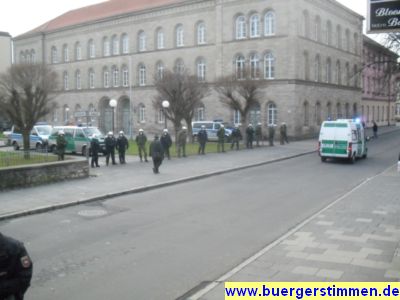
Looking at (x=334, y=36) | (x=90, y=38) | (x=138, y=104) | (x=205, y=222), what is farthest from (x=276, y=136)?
(x=205, y=222)

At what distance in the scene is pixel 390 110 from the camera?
79625mm

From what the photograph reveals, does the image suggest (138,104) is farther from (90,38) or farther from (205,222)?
A: (205,222)

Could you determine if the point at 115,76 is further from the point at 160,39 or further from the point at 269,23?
the point at 269,23

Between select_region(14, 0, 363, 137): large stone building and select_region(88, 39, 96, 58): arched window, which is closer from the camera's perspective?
select_region(14, 0, 363, 137): large stone building

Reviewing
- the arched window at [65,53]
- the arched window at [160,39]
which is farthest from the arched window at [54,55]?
the arched window at [160,39]

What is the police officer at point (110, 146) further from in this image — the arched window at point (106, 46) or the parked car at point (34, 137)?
the arched window at point (106, 46)

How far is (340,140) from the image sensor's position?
25.0 m

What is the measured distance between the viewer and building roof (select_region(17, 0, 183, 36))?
199 ft

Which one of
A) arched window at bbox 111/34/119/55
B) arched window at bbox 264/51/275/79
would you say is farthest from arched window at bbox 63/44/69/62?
arched window at bbox 264/51/275/79

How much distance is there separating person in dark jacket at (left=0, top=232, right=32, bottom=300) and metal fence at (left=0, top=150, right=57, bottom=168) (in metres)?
12.6

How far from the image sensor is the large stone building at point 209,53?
47.1 metres

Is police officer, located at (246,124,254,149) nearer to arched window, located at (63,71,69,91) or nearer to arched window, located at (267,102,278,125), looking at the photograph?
arched window, located at (267,102,278,125)

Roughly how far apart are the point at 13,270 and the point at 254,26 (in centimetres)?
4700

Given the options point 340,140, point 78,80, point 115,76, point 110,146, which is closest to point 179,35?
point 115,76
